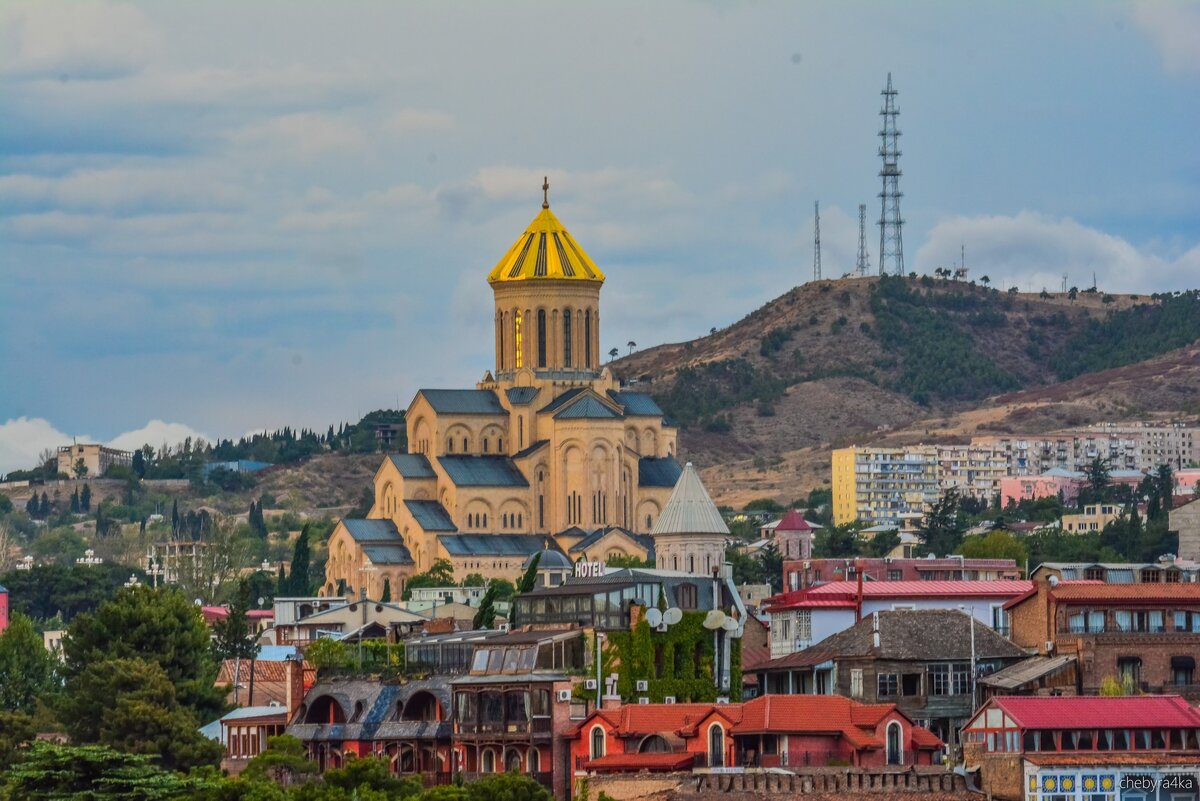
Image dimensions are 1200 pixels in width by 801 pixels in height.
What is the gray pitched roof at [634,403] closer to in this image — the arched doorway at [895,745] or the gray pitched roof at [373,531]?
the gray pitched roof at [373,531]

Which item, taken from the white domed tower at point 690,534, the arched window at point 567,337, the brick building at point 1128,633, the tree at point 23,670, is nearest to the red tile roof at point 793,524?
the arched window at point 567,337

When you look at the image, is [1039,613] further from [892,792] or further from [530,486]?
[530,486]

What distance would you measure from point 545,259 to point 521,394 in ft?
21.7

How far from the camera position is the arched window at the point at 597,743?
76562 millimetres

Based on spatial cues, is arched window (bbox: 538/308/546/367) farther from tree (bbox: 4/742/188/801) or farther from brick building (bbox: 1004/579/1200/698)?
tree (bbox: 4/742/188/801)

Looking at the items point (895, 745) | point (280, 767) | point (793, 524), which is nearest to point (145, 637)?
point (280, 767)

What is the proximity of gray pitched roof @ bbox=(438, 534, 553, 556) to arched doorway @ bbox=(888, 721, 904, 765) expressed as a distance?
78.2 m

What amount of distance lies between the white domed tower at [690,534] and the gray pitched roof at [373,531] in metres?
34.5

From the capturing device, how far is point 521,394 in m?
162

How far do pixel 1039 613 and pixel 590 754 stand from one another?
1285 cm

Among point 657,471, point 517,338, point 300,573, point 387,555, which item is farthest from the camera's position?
point 517,338

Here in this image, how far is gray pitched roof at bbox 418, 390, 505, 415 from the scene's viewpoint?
162250 millimetres

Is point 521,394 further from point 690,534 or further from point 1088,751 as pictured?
point 1088,751

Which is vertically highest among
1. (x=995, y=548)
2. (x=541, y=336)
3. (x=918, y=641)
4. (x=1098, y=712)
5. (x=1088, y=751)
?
(x=541, y=336)
